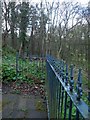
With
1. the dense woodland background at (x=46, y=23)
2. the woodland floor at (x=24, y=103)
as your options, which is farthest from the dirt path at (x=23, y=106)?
the dense woodland background at (x=46, y=23)

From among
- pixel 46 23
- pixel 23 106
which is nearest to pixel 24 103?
pixel 23 106

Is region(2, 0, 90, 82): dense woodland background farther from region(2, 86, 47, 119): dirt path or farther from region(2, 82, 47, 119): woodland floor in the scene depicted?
region(2, 86, 47, 119): dirt path

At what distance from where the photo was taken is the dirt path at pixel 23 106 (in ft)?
11.4

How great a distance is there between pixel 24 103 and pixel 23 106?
0.27 meters

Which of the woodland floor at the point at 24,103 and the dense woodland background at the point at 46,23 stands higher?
the dense woodland background at the point at 46,23

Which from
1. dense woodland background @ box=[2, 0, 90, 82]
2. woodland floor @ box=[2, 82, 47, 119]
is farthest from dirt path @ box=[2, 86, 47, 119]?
dense woodland background @ box=[2, 0, 90, 82]

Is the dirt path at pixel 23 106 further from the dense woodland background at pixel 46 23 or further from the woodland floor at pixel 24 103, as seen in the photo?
the dense woodland background at pixel 46 23

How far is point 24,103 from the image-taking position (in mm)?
4238

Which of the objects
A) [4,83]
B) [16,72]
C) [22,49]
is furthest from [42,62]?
[22,49]

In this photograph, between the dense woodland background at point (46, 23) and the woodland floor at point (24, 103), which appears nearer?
the woodland floor at point (24, 103)

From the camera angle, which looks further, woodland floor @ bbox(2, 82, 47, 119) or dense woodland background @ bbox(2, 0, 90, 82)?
dense woodland background @ bbox(2, 0, 90, 82)

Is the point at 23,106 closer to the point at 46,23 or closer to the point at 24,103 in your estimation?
the point at 24,103

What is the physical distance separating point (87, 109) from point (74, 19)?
15171mm

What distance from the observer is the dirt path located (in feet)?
11.4
